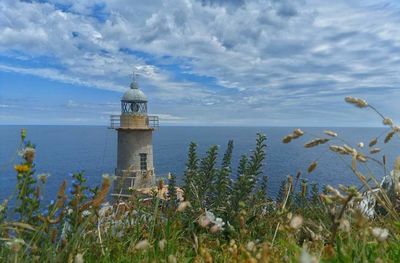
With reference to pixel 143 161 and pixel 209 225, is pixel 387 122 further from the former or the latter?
pixel 143 161

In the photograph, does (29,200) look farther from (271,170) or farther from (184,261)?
(271,170)

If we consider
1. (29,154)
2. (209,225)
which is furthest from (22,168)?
(209,225)

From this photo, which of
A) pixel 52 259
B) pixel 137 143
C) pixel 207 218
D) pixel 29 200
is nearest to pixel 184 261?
pixel 207 218

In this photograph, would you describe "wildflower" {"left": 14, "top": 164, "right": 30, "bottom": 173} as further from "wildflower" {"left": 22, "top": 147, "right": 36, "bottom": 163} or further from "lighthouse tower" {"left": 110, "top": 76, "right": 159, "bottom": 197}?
"lighthouse tower" {"left": 110, "top": 76, "right": 159, "bottom": 197}

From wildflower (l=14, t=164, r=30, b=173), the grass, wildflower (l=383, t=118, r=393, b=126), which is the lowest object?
the grass

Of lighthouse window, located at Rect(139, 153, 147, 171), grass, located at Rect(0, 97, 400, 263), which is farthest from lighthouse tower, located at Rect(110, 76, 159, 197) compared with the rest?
grass, located at Rect(0, 97, 400, 263)

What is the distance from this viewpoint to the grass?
248 centimetres

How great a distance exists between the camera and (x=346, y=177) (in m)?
78.7

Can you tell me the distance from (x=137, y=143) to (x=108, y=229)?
34.1 metres

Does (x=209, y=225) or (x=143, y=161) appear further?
(x=143, y=161)

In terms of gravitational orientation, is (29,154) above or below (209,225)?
above

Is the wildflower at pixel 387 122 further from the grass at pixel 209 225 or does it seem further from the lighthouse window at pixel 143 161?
the lighthouse window at pixel 143 161

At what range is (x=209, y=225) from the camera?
12.3 feet

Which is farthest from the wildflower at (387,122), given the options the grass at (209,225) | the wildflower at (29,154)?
the wildflower at (29,154)
